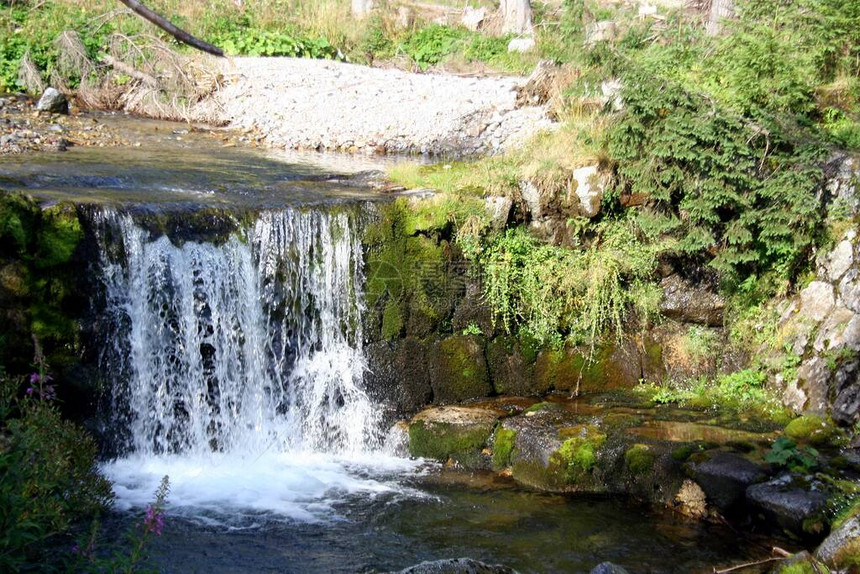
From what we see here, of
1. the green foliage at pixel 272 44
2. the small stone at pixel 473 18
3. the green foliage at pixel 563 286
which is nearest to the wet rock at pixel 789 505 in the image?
the green foliage at pixel 563 286

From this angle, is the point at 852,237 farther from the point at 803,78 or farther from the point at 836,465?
the point at 836,465

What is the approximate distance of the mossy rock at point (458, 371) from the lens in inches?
375

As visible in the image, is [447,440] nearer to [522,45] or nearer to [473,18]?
[522,45]

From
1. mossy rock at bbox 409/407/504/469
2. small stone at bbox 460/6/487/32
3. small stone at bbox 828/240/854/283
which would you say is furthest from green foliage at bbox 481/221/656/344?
small stone at bbox 460/6/487/32

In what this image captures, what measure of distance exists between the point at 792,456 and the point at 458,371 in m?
3.48

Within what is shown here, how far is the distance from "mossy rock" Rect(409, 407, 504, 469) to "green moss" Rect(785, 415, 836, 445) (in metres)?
2.80

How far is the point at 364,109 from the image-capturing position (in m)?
15.2

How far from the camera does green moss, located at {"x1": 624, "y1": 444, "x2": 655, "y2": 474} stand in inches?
312

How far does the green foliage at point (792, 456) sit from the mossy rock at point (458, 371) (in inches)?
122

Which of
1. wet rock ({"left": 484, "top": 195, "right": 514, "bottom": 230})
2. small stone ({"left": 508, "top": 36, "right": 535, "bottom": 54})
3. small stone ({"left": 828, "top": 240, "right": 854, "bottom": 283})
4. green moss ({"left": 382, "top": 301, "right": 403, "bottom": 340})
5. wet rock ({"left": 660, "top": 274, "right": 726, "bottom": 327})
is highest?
small stone ({"left": 508, "top": 36, "right": 535, "bottom": 54})

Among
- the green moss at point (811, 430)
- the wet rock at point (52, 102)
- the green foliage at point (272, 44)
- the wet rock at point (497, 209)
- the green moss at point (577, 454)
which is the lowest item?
the green moss at point (577, 454)

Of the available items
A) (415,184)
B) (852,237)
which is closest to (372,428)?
(415,184)

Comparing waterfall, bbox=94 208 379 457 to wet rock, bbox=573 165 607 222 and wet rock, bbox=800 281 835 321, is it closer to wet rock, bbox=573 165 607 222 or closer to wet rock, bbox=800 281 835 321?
wet rock, bbox=573 165 607 222

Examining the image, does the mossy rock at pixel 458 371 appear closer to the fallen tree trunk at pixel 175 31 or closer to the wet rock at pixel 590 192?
the wet rock at pixel 590 192
